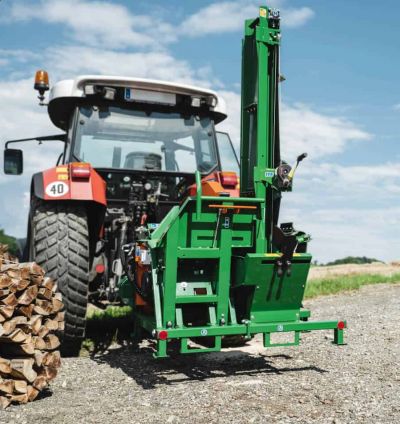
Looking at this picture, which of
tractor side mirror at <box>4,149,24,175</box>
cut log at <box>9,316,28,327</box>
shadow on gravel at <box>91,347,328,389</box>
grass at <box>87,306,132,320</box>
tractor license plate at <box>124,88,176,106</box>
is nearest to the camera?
cut log at <box>9,316,28,327</box>

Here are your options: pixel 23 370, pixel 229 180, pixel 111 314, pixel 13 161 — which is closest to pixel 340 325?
pixel 229 180

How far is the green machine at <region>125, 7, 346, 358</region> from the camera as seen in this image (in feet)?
13.6

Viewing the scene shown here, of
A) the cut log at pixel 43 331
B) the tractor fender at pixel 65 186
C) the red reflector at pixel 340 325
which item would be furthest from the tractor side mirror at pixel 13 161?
the red reflector at pixel 340 325

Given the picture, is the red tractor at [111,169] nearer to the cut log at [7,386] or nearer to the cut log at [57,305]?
the cut log at [57,305]

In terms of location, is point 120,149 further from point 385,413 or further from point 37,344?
point 385,413

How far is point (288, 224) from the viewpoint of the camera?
184 inches

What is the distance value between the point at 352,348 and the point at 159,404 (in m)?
2.25

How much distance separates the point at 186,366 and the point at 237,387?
86cm

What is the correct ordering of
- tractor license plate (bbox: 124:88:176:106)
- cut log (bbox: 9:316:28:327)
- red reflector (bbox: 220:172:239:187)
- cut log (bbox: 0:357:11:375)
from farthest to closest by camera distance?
tractor license plate (bbox: 124:88:176:106) < red reflector (bbox: 220:172:239:187) < cut log (bbox: 9:316:28:327) < cut log (bbox: 0:357:11:375)

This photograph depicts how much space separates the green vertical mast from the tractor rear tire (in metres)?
1.47

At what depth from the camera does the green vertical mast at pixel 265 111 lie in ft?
15.1

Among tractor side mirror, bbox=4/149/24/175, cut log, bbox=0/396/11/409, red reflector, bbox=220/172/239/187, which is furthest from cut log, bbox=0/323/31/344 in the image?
tractor side mirror, bbox=4/149/24/175

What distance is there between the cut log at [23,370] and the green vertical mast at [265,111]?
1.92m

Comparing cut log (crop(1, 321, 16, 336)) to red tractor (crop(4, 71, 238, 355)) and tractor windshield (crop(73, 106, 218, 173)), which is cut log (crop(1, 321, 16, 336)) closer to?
red tractor (crop(4, 71, 238, 355))
